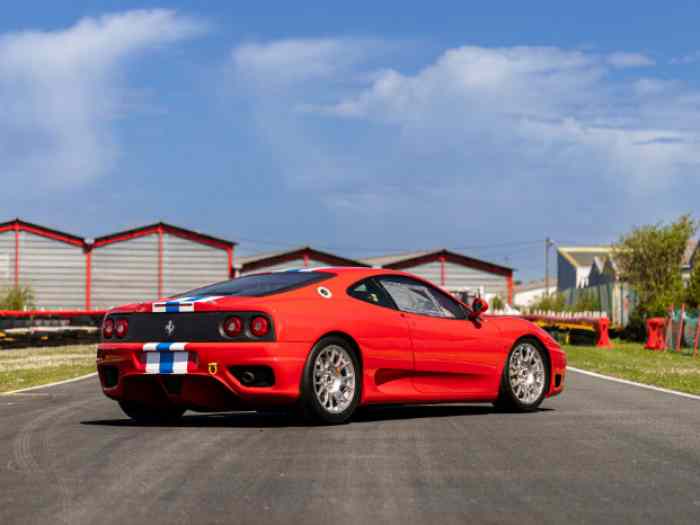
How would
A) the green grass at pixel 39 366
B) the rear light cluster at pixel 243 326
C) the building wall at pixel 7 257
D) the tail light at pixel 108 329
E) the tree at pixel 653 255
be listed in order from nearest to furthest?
1. the rear light cluster at pixel 243 326
2. the tail light at pixel 108 329
3. the green grass at pixel 39 366
4. the tree at pixel 653 255
5. the building wall at pixel 7 257

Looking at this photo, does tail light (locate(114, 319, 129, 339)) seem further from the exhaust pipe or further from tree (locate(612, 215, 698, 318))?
tree (locate(612, 215, 698, 318))

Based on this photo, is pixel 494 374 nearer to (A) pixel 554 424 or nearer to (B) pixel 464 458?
(A) pixel 554 424

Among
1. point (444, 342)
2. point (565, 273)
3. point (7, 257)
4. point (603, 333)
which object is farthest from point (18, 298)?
point (444, 342)

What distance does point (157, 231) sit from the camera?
7069 centimetres

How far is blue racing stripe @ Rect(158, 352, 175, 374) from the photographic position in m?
9.64

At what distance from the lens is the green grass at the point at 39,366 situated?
57.5ft

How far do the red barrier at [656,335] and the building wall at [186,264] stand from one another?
40.7 meters

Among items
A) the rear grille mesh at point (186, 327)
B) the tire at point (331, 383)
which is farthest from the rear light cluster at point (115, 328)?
the tire at point (331, 383)

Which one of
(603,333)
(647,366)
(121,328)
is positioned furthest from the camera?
(603,333)

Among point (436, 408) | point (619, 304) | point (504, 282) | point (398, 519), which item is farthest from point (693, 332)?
point (504, 282)

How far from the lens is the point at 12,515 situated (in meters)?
5.66

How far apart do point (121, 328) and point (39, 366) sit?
1326cm

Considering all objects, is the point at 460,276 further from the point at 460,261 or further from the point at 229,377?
the point at 229,377

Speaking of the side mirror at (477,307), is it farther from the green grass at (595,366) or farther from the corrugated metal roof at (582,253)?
the corrugated metal roof at (582,253)
